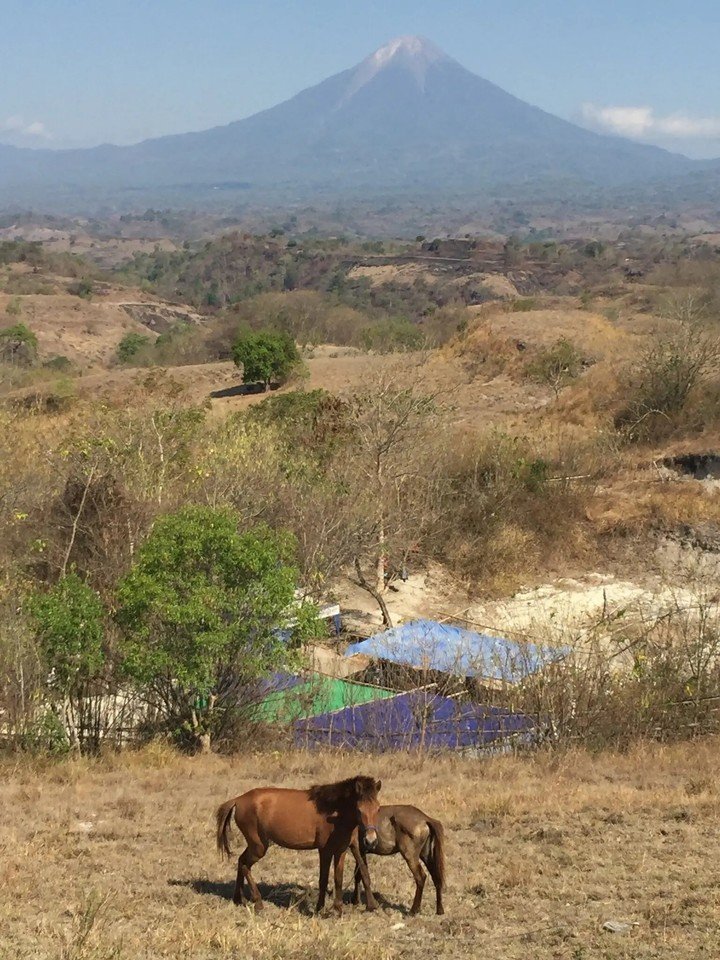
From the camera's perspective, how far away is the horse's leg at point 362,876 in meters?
6.23

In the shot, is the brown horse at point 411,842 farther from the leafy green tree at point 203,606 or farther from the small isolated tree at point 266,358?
the small isolated tree at point 266,358

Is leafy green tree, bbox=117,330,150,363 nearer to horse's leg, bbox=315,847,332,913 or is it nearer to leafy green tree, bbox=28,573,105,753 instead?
leafy green tree, bbox=28,573,105,753

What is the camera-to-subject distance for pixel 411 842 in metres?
6.20

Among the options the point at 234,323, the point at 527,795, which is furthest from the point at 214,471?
the point at 234,323

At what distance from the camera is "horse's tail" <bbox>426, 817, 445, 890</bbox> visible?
6164mm

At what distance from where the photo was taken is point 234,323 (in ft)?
139

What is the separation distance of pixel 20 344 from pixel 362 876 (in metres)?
45.2

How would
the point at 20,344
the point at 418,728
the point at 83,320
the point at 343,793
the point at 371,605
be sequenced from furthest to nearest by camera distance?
1. the point at 83,320
2. the point at 20,344
3. the point at 371,605
4. the point at 418,728
5. the point at 343,793

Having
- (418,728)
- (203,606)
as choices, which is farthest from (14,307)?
(203,606)

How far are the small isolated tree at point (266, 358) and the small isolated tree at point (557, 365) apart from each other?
6387mm

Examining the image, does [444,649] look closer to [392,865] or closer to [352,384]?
[392,865]

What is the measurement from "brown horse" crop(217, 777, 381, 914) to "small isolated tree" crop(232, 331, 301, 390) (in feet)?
74.5

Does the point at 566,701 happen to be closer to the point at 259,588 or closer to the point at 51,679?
the point at 259,588

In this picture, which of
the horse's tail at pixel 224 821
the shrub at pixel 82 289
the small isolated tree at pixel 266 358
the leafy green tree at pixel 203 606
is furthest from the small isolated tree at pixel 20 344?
the horse's tail at pixel 224 821
